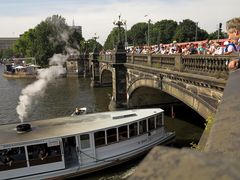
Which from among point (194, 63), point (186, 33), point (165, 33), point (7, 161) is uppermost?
point (165, 33)

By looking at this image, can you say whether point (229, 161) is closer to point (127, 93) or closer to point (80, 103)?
point (127, 93)

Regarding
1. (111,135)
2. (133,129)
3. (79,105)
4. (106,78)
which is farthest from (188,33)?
(111,135)

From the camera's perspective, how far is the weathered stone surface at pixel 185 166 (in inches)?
25.2

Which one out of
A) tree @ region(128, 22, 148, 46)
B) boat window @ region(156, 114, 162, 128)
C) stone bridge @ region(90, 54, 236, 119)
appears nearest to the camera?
stone bridge @ region(90, 54, 236, 119)

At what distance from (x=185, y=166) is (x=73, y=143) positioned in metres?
14.3

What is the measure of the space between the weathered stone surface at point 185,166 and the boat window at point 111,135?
14.1 m

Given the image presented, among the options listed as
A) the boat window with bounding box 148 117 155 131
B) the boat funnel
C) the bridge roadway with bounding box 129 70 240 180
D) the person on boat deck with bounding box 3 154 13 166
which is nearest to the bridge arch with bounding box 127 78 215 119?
the boat window with bounding box 148 117 155 131

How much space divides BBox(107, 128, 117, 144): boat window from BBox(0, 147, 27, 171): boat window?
412 cm

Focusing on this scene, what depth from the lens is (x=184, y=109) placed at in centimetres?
2784

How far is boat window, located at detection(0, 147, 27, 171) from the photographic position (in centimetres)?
1308

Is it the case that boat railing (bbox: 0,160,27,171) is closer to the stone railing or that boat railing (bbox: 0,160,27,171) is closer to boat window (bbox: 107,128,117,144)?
boat window (bbox: 107,128,117,144)

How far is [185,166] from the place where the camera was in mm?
686

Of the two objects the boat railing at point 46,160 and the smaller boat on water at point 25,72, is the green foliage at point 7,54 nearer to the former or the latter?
the smaller boat on water at point 25,72

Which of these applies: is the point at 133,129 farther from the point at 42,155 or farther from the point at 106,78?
the point at 106,78
